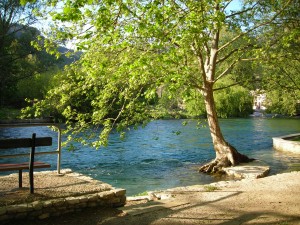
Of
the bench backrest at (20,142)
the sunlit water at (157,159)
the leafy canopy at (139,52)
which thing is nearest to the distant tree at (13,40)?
the sunlit water at (157,159)

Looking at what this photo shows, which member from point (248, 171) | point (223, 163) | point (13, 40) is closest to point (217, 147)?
point (223, 163)

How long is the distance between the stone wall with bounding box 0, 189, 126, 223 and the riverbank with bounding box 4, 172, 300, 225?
11cm

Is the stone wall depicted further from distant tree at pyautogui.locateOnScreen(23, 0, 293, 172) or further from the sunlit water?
the sunlit water

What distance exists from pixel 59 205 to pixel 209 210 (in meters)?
2.75

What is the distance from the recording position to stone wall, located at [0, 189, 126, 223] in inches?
228

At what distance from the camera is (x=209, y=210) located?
6.58 m

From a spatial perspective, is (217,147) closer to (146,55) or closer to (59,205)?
(146,55)

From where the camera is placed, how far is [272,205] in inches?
269

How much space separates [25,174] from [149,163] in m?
9.81

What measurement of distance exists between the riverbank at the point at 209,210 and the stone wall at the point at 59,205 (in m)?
0.11

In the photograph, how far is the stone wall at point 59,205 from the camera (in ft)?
19.0

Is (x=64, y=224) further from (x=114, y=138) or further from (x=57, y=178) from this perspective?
(x=114, y=138)

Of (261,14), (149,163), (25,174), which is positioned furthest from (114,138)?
(25,174)

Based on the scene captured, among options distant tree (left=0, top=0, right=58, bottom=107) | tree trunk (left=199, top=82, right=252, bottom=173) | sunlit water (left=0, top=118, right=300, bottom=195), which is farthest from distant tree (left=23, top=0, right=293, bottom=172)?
distant tree (left=0, top=0, right=58, bottom=107)
